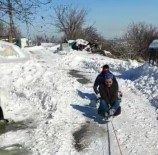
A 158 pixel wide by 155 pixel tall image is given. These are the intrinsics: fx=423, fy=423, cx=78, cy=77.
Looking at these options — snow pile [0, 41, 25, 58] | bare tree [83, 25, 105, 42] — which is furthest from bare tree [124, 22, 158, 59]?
snow pile [0, 41, 25, 58]

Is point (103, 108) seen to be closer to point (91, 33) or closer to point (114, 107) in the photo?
point (114, 107)

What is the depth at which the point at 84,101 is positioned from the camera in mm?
14516

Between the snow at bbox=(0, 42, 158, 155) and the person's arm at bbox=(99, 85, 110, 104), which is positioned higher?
the person's arm at bbox=(99, 85, 110, 104)

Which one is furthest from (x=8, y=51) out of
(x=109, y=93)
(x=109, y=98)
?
(x=109, y=98)

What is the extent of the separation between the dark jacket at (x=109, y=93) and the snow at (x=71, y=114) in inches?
23.3

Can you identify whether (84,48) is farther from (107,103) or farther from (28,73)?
(107,103)

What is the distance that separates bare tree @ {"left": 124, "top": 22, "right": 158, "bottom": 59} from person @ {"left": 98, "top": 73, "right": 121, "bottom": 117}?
5853 centimetres

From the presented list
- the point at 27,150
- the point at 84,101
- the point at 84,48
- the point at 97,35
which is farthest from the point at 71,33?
the point at 27,150

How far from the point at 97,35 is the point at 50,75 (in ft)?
216

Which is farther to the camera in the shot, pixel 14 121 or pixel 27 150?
pixel 14 121

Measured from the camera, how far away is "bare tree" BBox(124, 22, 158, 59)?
7244cm

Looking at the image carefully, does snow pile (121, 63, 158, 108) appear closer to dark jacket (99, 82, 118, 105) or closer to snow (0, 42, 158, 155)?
snow (0, 42, 158, 155)

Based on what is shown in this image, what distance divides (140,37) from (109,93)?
68.4 metres

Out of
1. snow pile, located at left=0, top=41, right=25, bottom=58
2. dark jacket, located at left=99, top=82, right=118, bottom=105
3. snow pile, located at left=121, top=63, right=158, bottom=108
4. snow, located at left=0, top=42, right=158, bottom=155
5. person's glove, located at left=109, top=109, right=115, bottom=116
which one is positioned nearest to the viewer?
snow, located at left=0, top=42, right=158, bottom=155
